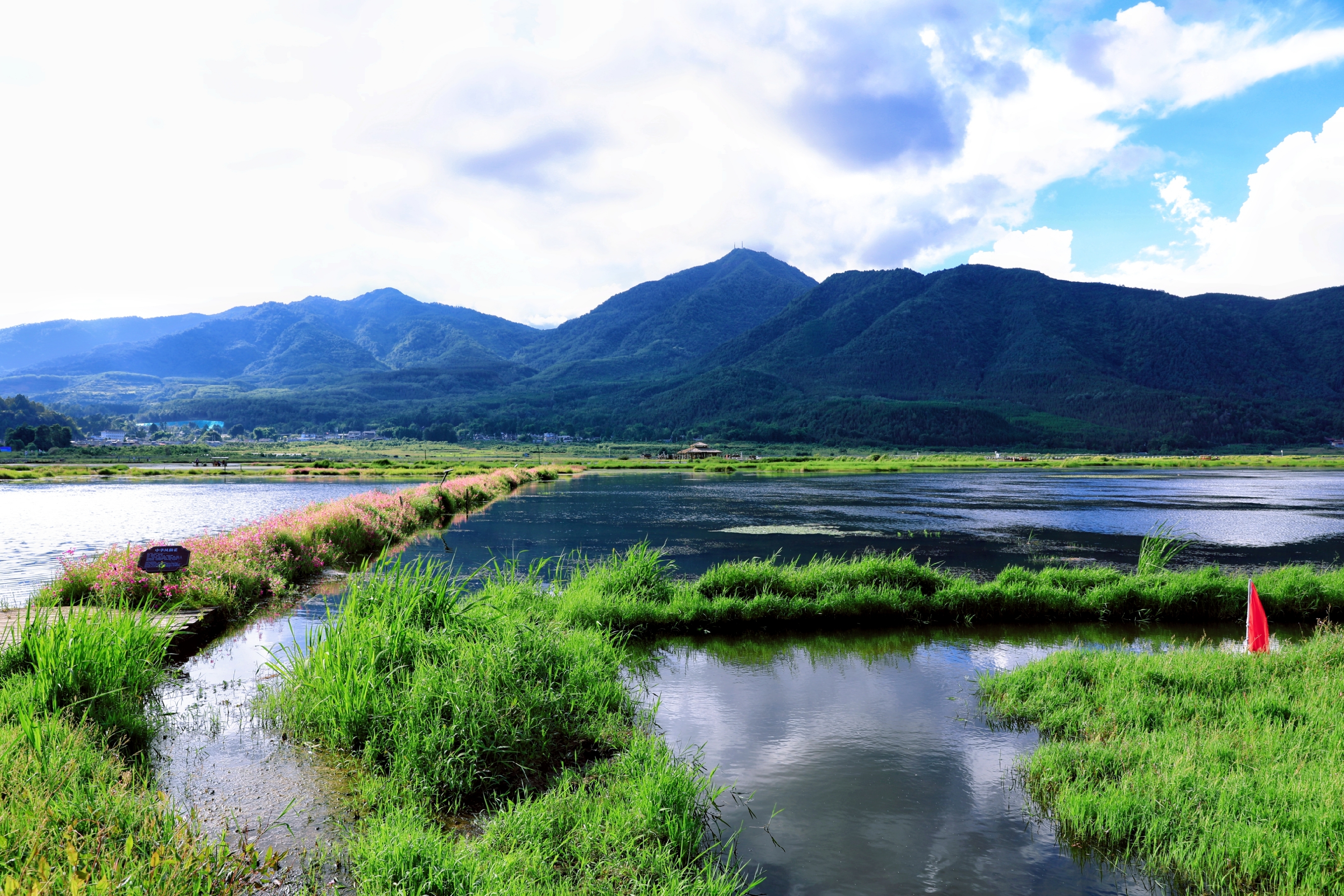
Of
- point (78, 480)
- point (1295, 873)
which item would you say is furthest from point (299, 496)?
point (1295, 873)

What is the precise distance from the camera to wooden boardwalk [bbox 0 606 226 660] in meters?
8.45

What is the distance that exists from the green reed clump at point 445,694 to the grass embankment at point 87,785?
1422 mm

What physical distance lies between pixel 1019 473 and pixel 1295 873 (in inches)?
2895

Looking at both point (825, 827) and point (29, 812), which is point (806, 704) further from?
point (29, 812)

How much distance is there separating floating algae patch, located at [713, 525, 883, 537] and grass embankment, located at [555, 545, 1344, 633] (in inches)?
402

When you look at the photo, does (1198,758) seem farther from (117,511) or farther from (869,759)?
(117,511)

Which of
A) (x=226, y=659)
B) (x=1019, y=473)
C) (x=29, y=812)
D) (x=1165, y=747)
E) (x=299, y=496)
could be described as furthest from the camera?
(x=1019, y=473)

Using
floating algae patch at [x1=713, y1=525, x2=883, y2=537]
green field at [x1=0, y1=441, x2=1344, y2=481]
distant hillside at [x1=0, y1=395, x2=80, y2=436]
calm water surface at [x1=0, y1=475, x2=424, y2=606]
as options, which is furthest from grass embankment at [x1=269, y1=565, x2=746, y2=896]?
distant hillside at [x1=0, y1=395, x2=80, y2=436]

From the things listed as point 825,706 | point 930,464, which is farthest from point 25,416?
point 825,706

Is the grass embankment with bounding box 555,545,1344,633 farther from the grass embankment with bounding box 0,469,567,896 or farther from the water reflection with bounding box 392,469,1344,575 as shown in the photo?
the grass embankment with bounding box 0,469,567,896

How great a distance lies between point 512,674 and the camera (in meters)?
7.27

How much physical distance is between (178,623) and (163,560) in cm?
113

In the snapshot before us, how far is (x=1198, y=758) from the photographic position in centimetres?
673

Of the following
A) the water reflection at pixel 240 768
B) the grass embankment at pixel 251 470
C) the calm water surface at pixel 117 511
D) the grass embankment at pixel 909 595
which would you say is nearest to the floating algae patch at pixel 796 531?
the grass embankment at pixel 909 595
